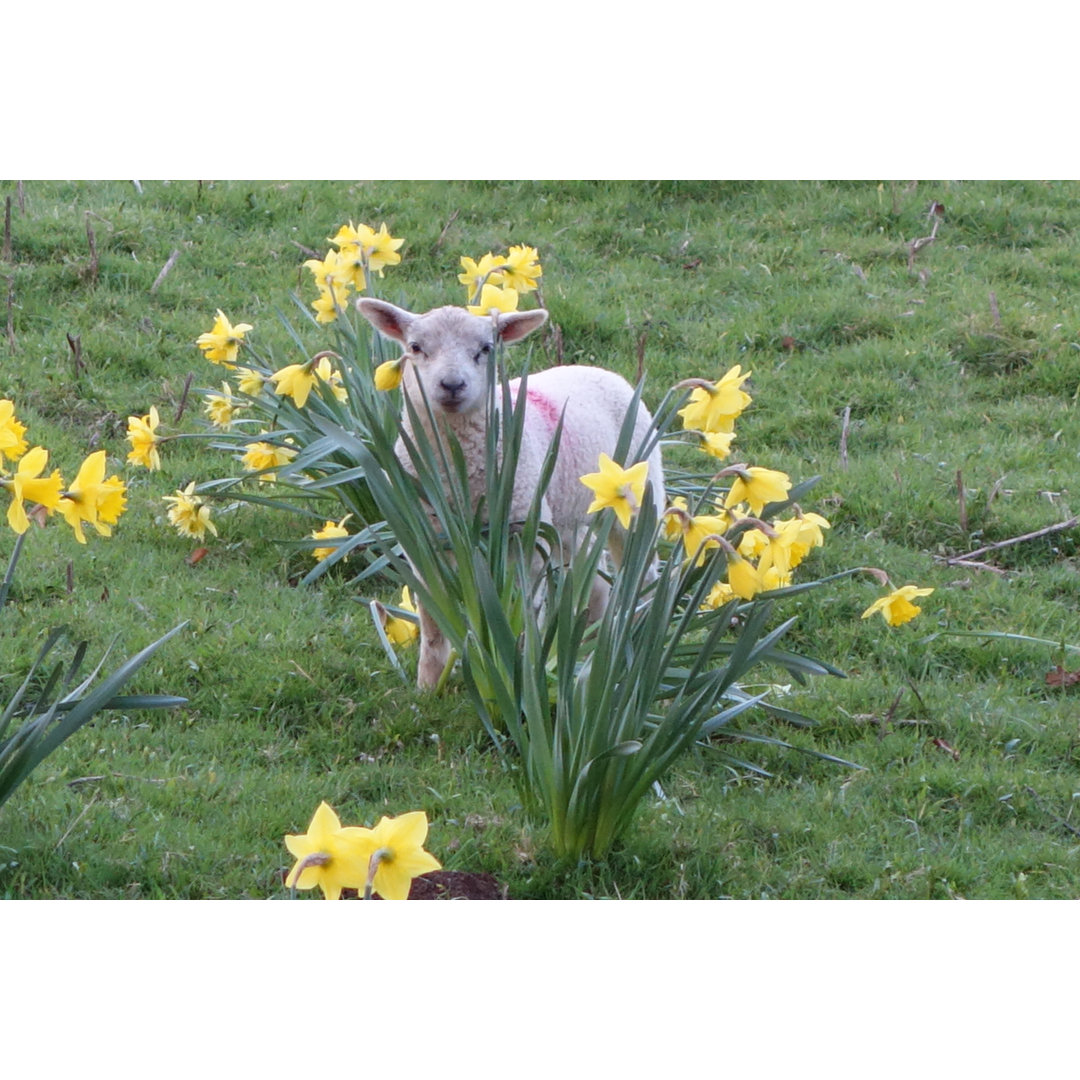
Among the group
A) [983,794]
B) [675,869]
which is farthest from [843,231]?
[675,869]

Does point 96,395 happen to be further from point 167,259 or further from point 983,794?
point 983,794

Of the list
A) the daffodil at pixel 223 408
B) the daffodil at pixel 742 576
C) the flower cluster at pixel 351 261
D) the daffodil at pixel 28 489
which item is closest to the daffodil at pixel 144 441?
the daffodil at pixel 223 408

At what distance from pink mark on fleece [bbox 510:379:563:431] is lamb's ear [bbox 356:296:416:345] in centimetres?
49

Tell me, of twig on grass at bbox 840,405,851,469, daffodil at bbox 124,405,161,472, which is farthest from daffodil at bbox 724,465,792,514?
twig on grass at bbox 840,405,851,469

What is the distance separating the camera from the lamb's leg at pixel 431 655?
4445 millimetres

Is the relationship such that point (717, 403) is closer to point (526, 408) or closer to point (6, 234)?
point (526, 408)

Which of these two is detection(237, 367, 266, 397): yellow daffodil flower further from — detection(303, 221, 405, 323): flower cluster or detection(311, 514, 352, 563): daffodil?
detection(311, 514, 352, 563): daffodil

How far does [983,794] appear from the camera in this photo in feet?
13.5

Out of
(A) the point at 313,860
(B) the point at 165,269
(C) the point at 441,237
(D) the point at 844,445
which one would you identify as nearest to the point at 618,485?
(A) the point at 313,860

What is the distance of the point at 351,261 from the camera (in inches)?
202

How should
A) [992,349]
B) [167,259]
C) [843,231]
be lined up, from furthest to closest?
[843,231], [167,259], [992,349]

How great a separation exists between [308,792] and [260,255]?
4.70 m

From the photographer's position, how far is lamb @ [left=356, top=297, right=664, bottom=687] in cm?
429

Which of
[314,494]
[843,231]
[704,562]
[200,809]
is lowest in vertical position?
[200,809]
